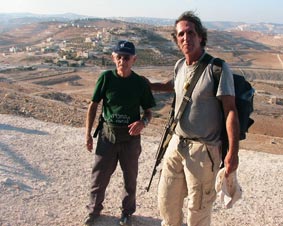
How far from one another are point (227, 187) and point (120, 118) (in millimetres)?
1260

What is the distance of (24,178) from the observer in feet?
20.2

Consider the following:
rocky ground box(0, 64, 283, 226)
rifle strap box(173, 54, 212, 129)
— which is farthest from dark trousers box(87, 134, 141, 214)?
rifle strap box(173, 54, 212, 129)

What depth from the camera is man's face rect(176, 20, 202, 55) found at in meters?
3.53

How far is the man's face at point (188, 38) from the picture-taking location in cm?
353

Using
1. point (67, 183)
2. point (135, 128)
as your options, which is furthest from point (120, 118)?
point (67, 183)

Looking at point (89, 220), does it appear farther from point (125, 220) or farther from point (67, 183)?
point (67, 183)

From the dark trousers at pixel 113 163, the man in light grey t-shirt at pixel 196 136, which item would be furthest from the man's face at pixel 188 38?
the dark trousers at pixel 113 163

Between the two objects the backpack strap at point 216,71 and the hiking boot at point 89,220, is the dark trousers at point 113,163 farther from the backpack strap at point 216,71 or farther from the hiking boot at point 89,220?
the backpack strap at point 216,71

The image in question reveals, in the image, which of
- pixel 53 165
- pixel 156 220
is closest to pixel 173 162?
pixel 156 220

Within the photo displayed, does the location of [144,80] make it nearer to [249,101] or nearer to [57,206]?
[249,101]

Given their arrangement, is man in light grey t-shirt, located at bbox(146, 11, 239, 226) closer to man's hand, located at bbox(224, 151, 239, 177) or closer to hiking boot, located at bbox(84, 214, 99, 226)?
man's hand, located at bbox(224, 151, 239, 177)

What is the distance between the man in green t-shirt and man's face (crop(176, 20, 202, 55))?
2.41ft

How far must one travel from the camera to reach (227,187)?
3.69 metres

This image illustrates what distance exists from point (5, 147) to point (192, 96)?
490 centimetres
